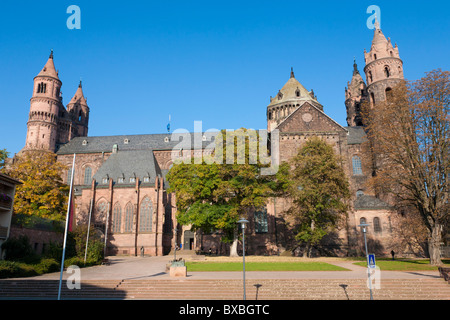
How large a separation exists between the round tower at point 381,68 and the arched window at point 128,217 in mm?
45738

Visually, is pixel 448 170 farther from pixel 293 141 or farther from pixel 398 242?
pixel 293 141

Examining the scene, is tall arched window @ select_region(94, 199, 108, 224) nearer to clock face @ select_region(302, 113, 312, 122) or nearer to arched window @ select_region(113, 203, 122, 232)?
arched window @ select_region(113, 203, 122, 232)

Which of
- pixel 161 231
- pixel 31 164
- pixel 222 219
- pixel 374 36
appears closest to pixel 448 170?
pixel 222 219

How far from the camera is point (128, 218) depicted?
53.2m

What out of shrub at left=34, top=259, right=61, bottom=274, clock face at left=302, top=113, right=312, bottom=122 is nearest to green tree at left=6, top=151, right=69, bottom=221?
shrub at left=34, top=259, right=61, bottom=274

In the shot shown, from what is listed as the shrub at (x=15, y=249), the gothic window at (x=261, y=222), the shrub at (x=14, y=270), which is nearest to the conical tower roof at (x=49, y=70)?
the gothic window at (x=261, y=222)

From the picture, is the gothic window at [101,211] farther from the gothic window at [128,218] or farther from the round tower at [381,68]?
the round tower at [381,68]

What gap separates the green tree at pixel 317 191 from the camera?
126 ft

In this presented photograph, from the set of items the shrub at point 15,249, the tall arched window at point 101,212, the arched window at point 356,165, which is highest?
the arched window at point 356,165

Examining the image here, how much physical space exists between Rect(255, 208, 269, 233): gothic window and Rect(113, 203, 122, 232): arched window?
2131cm

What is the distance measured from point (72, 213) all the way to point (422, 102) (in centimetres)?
3060

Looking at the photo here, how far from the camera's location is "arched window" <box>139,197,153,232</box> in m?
52.6

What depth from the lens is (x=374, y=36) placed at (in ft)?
211

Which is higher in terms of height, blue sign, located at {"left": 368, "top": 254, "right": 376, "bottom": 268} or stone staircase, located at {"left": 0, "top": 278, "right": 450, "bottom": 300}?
blue sign, located at {"left": 368, "top": 254, "right": 376, "bottom": 268}
